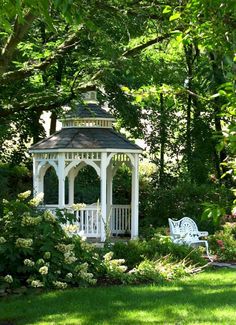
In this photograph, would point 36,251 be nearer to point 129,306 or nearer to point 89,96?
point 129,306

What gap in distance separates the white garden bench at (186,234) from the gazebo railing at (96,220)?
1.68m

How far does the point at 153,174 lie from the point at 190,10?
1537cm

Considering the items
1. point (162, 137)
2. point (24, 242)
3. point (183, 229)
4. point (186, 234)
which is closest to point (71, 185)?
point (183, 229)

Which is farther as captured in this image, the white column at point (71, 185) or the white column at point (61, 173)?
the white column at point (71, 185)

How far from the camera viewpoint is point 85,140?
515 inches

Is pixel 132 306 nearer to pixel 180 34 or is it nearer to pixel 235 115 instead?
pixel 180 34

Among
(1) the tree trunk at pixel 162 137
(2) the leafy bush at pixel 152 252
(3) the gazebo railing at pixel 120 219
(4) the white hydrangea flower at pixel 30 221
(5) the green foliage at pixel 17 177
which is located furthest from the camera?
(1) the tree trunk at pixel 162 137

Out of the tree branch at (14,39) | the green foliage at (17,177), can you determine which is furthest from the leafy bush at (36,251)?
the green foliage at (17,177)

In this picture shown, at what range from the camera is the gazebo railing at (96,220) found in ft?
41.1

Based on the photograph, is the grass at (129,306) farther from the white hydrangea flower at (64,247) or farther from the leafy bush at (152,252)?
the leafy bush at (152,252)

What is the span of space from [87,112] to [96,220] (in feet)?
8.69

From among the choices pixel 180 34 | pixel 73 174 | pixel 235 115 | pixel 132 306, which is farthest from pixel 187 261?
pixel 235 115

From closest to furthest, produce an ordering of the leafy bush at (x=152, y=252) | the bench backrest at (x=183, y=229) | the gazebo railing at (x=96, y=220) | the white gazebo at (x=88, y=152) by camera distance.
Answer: the leafy bush at (x=152, y=252), the bench backrest at (x=183, y=229), the gazebo railing at (x=96, y=220), the white gazebo at (x=88, y=152)

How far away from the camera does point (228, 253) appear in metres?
11.7
